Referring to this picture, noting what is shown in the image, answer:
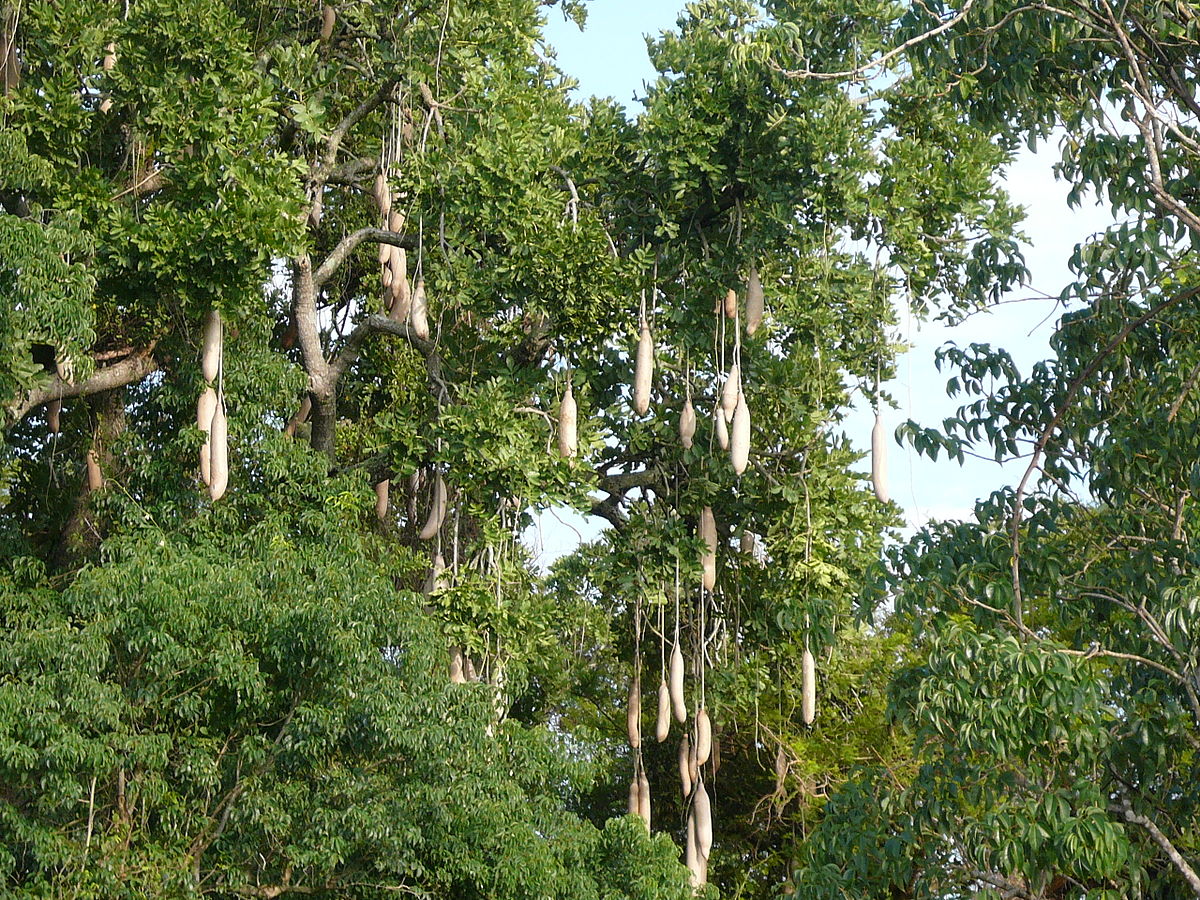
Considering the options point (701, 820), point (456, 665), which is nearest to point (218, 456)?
point (456, 665)

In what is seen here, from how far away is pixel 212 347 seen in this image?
9141 mm

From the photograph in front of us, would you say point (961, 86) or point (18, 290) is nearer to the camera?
point (961, 86)

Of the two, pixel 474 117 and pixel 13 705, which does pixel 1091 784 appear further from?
pixel 474 117

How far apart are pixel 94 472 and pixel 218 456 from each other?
1712mm

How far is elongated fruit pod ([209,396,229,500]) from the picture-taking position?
8.66m

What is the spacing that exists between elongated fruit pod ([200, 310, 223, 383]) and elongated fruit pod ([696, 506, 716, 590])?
11.8ft

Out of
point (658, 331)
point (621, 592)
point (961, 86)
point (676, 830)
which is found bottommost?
point (676, 830)

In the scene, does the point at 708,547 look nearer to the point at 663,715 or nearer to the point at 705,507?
the point at 705,507

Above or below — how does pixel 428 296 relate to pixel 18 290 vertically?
above

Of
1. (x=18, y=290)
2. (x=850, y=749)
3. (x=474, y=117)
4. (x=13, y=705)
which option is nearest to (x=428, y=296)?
(x=474, y=117)

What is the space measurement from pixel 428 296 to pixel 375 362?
4.58 ft

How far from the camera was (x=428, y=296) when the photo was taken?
10742 mm

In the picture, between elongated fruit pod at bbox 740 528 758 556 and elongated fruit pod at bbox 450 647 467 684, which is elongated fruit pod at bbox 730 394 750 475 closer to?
elongated fruit pod at bbox 450 647 467 684

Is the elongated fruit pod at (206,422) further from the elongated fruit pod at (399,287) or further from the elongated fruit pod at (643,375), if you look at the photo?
the elongated fruit pod at (643,375)
